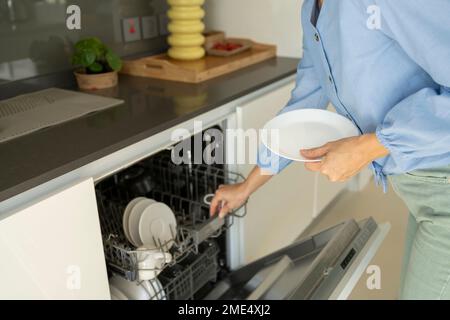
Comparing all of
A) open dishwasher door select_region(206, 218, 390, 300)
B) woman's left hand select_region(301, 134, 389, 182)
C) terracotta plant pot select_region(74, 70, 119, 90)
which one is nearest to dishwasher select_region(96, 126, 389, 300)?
open dishwasher door select_region(206, 218, 390, 300)

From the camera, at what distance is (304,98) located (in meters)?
1.14

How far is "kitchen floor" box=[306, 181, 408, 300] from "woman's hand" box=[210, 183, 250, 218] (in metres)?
0.86

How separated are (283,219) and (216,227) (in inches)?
23.9

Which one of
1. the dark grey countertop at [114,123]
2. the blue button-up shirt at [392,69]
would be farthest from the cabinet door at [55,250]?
the blue button-up shirt at [392,69]

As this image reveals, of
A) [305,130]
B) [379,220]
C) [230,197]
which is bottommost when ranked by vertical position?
[379,220]

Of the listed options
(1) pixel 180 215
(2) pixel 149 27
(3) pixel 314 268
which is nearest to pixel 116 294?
(1) pixel 180 215

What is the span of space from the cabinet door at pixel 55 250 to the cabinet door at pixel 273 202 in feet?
1.89

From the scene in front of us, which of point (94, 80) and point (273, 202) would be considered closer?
point (94, 80)

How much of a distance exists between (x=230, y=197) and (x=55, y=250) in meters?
0.45

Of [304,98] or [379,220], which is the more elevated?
[304,98]

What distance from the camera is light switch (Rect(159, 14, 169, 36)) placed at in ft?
6.16

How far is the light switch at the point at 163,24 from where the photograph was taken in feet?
6.16

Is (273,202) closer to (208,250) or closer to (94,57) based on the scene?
(208,250)

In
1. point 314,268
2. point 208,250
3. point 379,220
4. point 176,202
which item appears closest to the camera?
point 314,268
